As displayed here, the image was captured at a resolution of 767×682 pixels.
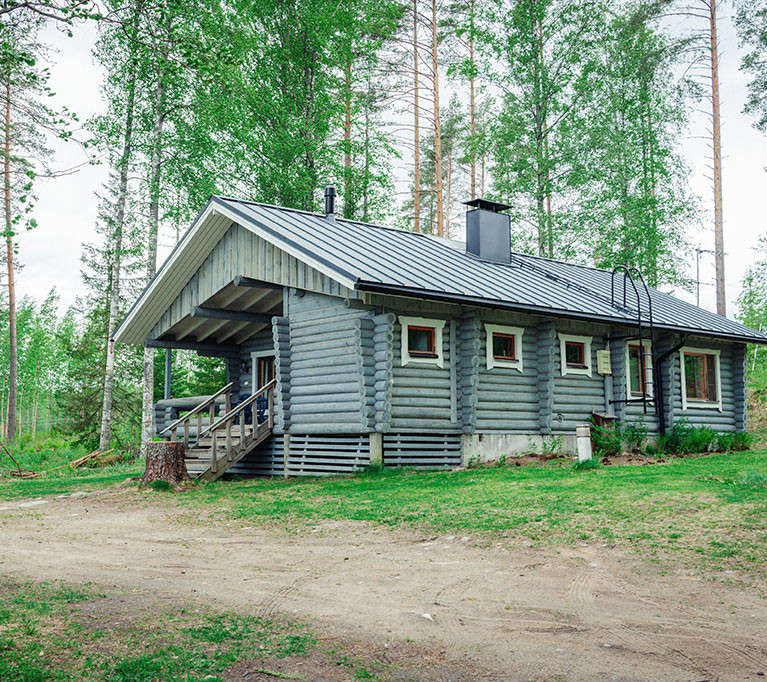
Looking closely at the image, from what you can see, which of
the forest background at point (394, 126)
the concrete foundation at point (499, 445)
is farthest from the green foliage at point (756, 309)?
the concrete foundation at point (499, 445)

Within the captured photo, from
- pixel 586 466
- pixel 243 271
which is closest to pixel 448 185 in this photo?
pixel 243 271

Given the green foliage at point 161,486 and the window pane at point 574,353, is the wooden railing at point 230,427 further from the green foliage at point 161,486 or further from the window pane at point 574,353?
the window pane at point 574,353

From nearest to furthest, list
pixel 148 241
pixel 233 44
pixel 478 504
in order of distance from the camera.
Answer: pixel 478 504, pixel 233 44, pixel 148 241

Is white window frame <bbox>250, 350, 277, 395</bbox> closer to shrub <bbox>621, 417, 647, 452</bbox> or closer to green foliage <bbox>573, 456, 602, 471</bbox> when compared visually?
shrub <bbox>621, 417, 647, 452</bbox>

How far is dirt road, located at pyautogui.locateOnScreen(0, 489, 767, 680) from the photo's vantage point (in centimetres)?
474

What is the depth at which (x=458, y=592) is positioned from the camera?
20.8 ft

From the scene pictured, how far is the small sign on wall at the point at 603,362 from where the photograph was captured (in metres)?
18.2

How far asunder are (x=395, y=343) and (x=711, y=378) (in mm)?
11066

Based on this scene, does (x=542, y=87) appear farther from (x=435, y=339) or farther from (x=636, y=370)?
(x=435, y=339)

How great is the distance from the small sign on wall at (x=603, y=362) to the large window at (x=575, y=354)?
0.92 feet

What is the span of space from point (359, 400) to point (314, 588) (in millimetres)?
8237

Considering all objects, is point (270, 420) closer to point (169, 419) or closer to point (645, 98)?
point (169, 419)

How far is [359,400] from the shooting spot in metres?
14.8

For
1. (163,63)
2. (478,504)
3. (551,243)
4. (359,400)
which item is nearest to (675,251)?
(551,243)
